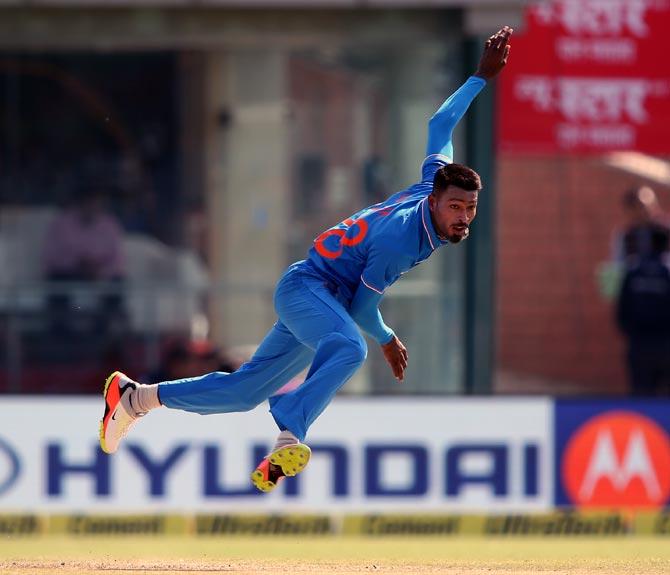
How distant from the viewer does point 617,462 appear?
11281 millimetres

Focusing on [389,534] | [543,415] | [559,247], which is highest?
[559,247]

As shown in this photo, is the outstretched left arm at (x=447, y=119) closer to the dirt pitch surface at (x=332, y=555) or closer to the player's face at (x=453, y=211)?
the player's face at (x=453, y=211)

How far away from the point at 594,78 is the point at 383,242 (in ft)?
23.5

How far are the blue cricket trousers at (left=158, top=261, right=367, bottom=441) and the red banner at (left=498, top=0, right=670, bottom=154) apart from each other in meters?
6.44

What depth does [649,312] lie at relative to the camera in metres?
13.4

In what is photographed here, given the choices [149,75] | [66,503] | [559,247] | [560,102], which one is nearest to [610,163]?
[559,247]

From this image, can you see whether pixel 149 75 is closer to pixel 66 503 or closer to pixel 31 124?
pixel 31 124

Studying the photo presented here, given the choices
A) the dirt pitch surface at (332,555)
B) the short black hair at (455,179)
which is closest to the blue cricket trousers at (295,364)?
the short black hair at (455,179)

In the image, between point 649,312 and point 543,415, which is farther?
point 649,312

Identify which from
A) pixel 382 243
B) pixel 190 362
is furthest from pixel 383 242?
pixel 190 362

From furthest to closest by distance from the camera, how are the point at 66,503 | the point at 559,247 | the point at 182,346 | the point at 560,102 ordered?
the point at 559,247 < the point at 560,102 < the point at 182,346 < the point at 66,503

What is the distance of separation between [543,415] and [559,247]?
5283 millimetres

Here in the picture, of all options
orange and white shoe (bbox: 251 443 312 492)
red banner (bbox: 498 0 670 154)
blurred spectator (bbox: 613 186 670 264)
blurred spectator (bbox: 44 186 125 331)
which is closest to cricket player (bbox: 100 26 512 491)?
orange and white shoe (bbox: 251 443 312 492)

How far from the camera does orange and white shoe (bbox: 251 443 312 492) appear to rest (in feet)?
23.9
